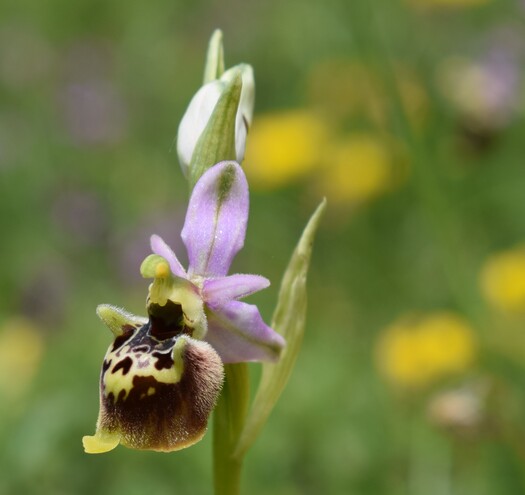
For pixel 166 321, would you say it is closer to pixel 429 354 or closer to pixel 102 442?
pixel 102 442

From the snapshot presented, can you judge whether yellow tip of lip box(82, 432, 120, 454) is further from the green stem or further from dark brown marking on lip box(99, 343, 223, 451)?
the green stem

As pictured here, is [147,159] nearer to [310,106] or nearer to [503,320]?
[310,106]

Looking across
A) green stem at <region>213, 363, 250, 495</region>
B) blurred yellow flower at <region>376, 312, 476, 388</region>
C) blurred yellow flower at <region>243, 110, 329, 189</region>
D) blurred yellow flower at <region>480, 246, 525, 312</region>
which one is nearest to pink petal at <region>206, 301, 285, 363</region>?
green stem at <region>213, 363, 250, 495</region>

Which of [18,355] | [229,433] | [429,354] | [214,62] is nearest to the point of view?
[229,433]

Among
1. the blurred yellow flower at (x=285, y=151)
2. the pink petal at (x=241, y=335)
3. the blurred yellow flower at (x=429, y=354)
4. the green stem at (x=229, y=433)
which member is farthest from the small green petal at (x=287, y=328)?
the blurred yellow flower at (x=285, y=151)

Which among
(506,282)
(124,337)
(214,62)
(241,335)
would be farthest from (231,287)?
(506,282)

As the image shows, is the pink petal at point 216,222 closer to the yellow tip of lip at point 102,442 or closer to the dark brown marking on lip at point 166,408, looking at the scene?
the dark brown marking on lip at point 166,408

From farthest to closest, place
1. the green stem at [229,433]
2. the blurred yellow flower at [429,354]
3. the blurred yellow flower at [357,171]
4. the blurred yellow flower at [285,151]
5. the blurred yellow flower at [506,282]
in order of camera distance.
Answer: the blurred yellow flower at [285,151] → the blurred yellow flower at [357,171] → the blurred yellow flower at [506,282] → the blurred yellow flower at [429,354] → the green stem at [229,433]
